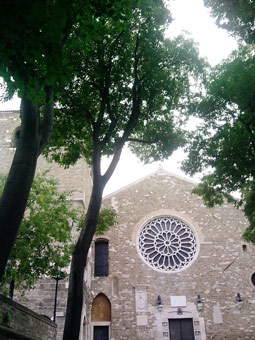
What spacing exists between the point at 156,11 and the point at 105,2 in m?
3.17

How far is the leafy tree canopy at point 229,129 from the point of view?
8156 mm

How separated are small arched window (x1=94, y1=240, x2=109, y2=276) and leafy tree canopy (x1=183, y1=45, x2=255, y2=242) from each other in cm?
965

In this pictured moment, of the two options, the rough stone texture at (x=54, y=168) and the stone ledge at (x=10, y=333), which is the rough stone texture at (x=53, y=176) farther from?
the stone ledge at (x=10, y=333)

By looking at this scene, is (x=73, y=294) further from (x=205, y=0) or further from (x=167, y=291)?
(x=167, y=291)

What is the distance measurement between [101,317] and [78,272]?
11.4 meters

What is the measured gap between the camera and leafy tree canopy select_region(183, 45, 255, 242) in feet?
26.8

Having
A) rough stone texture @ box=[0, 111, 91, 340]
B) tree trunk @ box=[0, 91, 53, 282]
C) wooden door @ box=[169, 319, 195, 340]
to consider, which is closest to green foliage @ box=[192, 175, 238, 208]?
rough stone texture @ box=[0, 111, 91, 340]

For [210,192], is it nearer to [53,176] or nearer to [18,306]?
[18,306]

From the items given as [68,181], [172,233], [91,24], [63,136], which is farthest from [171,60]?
[172,233]

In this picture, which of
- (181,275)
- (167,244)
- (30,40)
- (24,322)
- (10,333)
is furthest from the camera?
(167,244)

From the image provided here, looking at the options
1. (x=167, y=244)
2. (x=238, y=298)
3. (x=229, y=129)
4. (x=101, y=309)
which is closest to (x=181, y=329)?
(x=238, y=298)

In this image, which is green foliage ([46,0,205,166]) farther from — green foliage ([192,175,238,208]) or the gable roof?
the gable roof

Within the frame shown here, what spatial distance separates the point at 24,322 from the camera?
336 inches

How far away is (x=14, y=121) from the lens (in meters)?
19.4
